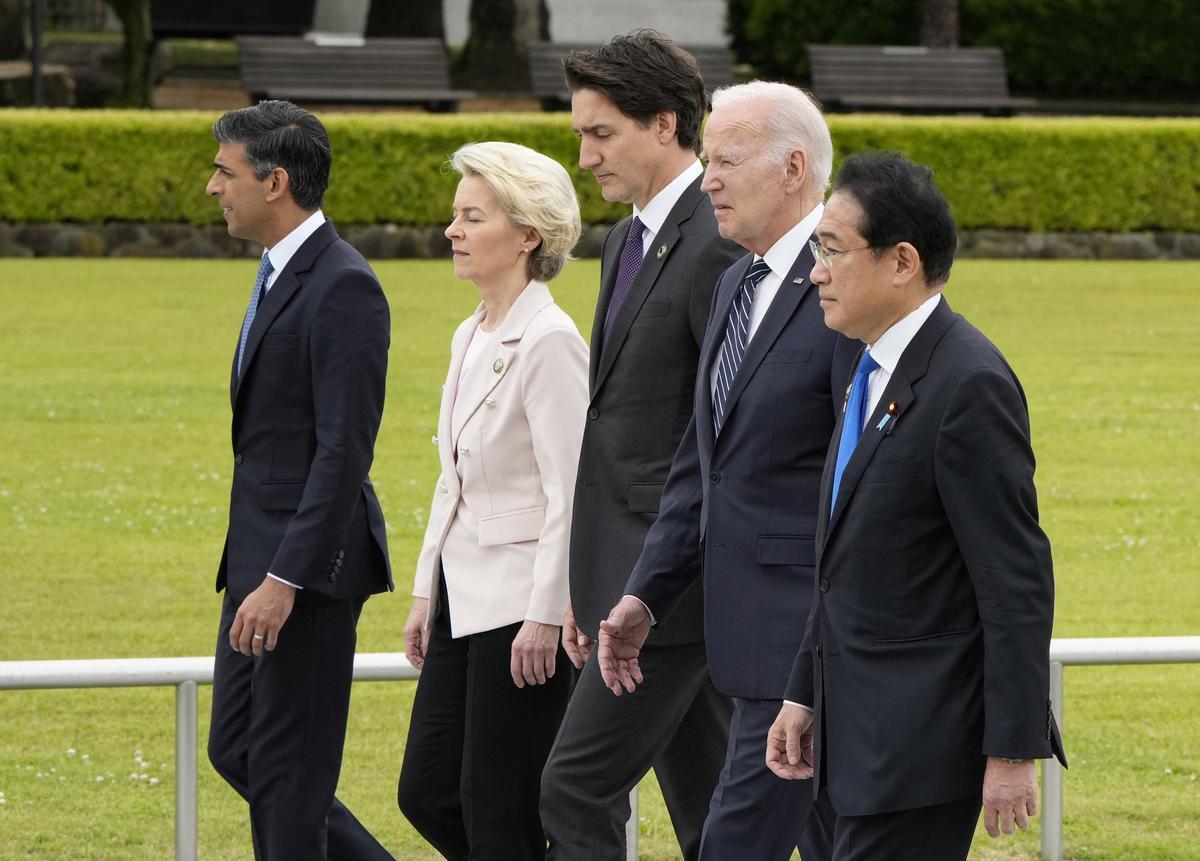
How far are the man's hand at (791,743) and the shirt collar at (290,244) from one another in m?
1.59

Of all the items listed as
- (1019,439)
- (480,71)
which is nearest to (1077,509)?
(1019,439)

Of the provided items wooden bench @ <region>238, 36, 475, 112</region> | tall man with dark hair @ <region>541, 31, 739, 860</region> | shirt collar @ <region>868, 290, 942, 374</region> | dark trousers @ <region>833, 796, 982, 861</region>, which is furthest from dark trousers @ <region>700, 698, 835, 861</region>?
wooden bench @ <region>238, 36, 475, 112</region>

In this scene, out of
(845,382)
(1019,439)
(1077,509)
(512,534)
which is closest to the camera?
(1019,439)

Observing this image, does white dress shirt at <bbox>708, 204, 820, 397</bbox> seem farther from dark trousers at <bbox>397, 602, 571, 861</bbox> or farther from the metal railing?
the metal railing

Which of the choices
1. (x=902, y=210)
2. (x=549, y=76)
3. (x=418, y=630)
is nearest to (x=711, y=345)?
(x=902, y=210)

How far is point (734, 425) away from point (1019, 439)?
0.82 m

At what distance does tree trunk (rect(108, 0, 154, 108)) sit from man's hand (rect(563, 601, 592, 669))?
2809 centimetres

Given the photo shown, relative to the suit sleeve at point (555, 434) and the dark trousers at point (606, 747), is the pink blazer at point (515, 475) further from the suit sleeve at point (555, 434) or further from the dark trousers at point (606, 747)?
the dark trousers at point (606, 747)

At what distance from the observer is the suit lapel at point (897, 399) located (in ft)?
11.2

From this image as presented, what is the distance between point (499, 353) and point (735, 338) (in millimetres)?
697

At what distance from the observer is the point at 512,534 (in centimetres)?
454

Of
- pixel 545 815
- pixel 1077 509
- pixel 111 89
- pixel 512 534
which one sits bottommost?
pixel 111 89

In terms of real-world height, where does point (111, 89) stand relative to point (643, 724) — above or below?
below

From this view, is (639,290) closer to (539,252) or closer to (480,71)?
(539,252)
